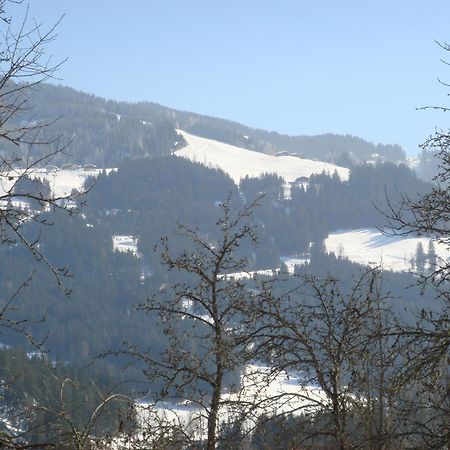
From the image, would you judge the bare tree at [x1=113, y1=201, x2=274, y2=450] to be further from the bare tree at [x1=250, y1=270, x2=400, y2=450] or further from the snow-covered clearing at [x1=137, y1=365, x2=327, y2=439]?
the bare tree at [x1=250, y1=270, x2=400, y2=450]

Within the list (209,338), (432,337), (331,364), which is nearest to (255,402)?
(331,364)

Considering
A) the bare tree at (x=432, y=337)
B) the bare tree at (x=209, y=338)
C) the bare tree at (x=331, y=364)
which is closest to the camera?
the bare tree at (x=432, y=337)

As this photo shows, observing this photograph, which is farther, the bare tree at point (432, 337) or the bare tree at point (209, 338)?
the bare tree at point (209, 338)

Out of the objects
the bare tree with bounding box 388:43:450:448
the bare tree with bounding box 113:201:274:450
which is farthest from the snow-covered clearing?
the bare tree with bounding box 388:43:450:448

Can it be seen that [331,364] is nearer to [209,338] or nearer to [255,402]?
[255,402]

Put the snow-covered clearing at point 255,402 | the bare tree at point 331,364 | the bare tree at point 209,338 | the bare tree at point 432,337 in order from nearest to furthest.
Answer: the bare tree at point 432,337
the bare tree at point 331,364
the snow-covered clearing at point 255,402
the bare tree at point 209,338

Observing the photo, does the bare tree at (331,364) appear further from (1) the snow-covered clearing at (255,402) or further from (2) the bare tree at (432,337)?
(2) the bare tree at (432,337)

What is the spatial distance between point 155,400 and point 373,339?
3.16 m

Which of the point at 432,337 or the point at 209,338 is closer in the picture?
the point at 432,337

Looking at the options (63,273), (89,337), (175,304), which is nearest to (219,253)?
(175,304)

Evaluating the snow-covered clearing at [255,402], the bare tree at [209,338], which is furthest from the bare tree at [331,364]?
the bare tree at [209,338]

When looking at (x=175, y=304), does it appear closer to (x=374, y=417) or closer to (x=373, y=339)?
(x=374, y=417)

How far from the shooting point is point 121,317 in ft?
602

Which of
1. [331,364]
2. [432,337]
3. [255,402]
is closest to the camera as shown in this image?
[432,337]
